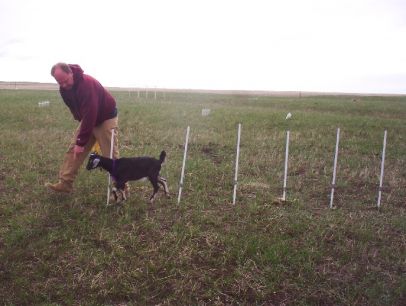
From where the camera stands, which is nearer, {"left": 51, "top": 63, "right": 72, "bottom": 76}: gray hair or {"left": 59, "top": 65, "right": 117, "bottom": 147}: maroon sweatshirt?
{"left": 51, "top": 63, "right": 72, "bottom": 76}: gray hair

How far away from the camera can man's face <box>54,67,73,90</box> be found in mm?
7227

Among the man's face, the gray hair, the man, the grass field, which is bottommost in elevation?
the grass field

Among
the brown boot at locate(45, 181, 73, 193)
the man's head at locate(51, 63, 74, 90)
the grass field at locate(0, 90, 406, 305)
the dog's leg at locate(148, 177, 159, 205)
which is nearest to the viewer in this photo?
the grass field at locate(0, 90, 406, 305)

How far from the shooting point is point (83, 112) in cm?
753

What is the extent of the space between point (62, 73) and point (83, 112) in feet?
2.50

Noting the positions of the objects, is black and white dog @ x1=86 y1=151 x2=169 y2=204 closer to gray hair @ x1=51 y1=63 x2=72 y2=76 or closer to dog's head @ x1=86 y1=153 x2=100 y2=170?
dog's head @ x1=86 y1=153 x2=100 y2=170

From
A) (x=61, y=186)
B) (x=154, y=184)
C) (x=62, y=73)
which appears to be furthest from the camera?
(x=61, y=186)

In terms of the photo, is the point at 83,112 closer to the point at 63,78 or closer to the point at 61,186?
the point at 63,78

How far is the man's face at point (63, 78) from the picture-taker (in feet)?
23.7

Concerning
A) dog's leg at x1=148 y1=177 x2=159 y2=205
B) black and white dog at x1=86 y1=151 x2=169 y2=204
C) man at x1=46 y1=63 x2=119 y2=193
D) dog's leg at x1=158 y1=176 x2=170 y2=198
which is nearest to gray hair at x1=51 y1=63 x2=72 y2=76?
man at x1=46 y1=63 x2=119 y2=193

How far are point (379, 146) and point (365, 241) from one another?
25.3ft

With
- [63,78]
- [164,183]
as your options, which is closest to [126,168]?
[164,183]

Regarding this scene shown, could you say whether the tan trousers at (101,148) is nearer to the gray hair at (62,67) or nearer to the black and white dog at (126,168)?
the black and white dog at (126,168)

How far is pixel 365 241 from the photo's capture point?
7.00m
